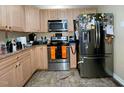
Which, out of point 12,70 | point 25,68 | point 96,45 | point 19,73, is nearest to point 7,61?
point 12,70

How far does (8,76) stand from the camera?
2619mm

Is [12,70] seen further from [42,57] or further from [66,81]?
[42,57]

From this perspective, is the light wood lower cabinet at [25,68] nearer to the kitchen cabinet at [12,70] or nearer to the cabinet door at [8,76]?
the kitchen cabinet at [12,70]

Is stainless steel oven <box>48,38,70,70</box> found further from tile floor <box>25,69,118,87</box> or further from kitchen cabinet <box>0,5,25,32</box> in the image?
kitchen cabinet <box>0,5,25,32</box>

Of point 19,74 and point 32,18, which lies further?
point 32,18

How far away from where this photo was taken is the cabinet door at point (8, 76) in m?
2.37

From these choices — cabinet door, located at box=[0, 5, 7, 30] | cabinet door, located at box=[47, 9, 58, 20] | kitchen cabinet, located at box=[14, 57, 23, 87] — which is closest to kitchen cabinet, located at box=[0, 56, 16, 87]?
kitchen cabinet, located at box=[14, 57, 23, 87]

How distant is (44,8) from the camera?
5652 mm

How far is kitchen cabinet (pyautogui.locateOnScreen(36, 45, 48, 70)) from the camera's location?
208 inches

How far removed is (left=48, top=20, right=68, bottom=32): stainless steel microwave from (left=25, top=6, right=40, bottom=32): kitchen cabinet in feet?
1.28

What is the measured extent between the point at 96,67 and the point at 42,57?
181 centimetres

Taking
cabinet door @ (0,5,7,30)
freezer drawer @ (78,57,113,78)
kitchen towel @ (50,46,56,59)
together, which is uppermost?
cabinet door @ (0,5,7,30)
